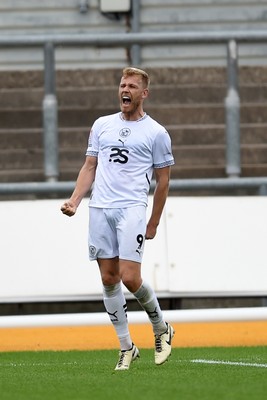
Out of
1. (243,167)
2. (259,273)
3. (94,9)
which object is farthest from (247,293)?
(94,9)

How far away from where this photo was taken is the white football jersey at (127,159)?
33.0 ft

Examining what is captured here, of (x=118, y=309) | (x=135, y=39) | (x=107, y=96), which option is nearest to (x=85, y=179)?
(x=118, y=309)

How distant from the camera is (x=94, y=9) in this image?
17.9 meters

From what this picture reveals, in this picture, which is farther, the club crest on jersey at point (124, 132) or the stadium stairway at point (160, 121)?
the stadium stairway at point (160, 121)

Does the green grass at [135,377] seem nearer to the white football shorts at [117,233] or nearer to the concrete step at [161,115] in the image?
the white football shorts at [117,233]

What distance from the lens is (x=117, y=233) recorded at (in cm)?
1004

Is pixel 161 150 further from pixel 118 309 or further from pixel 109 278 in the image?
pixel 118 309

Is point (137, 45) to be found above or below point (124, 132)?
above

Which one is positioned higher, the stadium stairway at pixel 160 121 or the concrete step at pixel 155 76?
the concrete step at pixel 155 76

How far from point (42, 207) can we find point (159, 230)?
3.46 feet

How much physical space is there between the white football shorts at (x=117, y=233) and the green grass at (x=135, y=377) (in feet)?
2.58

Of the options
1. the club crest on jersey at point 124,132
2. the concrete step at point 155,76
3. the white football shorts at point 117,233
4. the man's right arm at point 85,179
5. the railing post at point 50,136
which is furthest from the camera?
the concrete step at point 155,76

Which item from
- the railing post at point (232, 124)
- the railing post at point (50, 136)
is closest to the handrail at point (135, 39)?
the railing post at point (232, 124)

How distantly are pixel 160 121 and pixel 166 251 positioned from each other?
7.19 feet
